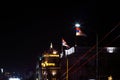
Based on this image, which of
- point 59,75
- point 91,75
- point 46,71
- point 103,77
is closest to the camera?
point 103,77

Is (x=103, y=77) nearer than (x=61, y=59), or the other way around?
(x=103, y=77)

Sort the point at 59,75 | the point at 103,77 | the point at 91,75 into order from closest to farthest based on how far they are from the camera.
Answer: the point at 103,77 → the point at 91,75 → the point at 59,75

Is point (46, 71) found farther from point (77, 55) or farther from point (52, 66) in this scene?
point (77, 55)

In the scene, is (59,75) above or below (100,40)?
below

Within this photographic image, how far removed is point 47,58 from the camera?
11381 cm

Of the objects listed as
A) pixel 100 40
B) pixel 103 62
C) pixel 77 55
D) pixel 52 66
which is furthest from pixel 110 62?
pixel 52 66

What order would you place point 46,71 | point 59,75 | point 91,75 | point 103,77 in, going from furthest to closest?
1. point 46,71
2. point 59,75
3. point 91,75
4. point 103,77

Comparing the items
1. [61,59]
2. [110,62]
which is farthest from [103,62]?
[61,59]

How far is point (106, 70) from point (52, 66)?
27.2 metres

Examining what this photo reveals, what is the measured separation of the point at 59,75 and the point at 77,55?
1285 centimetres

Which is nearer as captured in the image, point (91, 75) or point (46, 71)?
point (91, 75)

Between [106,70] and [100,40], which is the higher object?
[100,40]

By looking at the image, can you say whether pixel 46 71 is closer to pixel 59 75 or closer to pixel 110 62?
pixel 59 75

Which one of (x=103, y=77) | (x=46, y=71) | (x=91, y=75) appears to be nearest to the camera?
(x=103, y=77)
